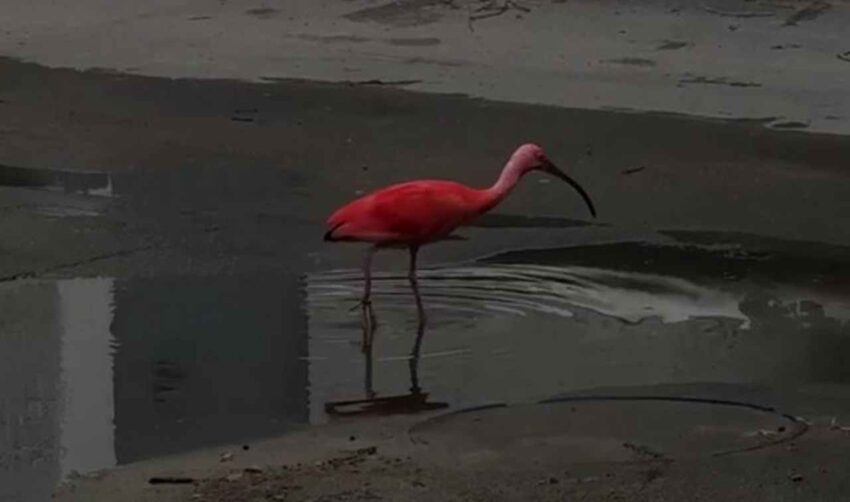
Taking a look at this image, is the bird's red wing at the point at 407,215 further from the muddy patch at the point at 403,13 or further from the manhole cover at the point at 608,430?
the muddy patch at the point at 403,13

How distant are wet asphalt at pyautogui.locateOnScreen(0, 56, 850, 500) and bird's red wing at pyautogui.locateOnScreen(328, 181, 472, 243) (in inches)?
13.1

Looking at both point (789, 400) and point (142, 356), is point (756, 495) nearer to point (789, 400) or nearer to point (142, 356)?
point (789, 400)

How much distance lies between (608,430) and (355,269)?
2.56m

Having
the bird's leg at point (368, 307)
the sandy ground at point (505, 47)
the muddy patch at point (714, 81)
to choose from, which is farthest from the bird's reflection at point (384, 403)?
the muddy patch at point (714, 81)

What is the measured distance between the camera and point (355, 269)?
9.41 metres

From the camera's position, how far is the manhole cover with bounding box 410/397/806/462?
22.4 ft

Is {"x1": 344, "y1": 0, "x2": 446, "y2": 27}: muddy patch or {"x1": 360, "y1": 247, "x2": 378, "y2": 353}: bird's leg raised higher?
{"x1": 344, "y1": 0, "x2": 446, "y2": 27}: muddy patch

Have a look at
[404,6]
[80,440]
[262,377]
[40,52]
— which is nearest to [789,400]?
[262,377]

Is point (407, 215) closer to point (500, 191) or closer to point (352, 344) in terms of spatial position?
point (500, 191)

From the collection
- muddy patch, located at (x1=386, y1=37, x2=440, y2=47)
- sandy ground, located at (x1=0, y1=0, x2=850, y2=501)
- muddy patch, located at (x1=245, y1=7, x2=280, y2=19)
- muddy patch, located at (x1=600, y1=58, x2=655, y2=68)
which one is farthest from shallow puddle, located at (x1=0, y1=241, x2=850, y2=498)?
muddy patch, located at (x1=245, y1=7, x2=280, y2=19)

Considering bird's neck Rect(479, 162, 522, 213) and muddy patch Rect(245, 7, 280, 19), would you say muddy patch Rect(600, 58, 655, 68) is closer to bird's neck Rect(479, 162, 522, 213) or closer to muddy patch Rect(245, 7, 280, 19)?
muddy patch Rect(245, 7, 280, 19)

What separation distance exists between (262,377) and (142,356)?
0.55m

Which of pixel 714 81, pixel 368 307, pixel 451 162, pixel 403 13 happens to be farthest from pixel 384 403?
pixel 403 13

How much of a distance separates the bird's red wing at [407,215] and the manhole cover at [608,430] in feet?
4.39
